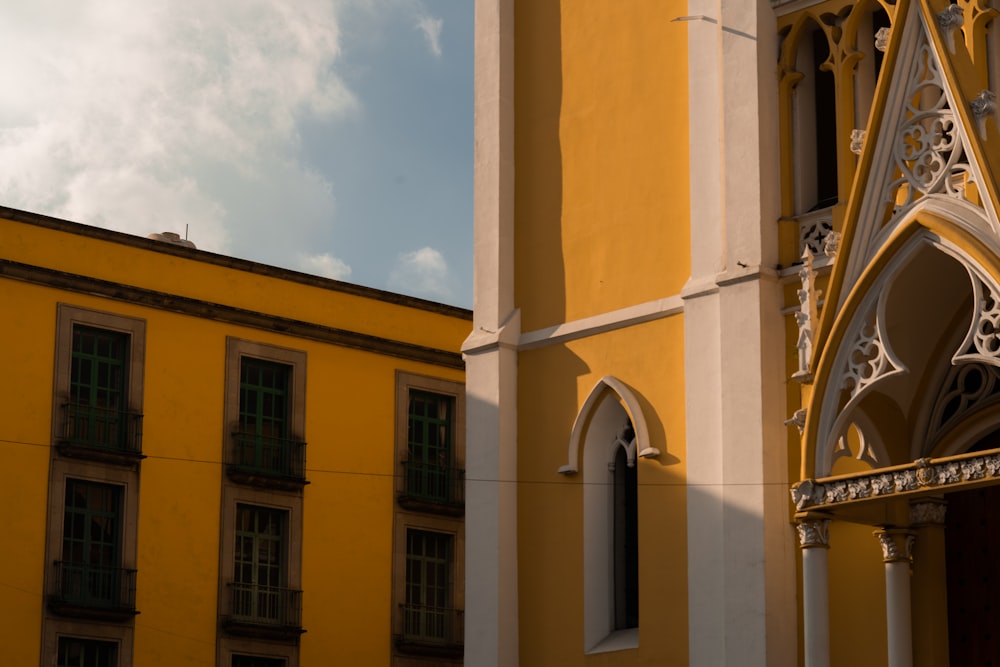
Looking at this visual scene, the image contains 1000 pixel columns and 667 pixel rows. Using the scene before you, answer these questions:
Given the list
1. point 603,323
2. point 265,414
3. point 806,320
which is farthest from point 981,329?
point 265,414

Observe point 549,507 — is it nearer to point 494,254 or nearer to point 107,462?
point 494,254

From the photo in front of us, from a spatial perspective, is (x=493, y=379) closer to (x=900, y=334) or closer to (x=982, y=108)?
(x=900, y=334)

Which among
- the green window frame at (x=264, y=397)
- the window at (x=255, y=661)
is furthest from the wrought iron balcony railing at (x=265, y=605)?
the green window frame at (x=264, y=397)

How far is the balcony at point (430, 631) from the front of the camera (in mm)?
43062

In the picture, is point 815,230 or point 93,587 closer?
point 815,230

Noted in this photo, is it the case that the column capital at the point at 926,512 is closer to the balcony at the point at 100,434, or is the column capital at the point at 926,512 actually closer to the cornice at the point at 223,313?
the balcony at the point at 100,434

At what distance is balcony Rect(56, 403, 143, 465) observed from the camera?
127ft

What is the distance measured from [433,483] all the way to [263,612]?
197 inches

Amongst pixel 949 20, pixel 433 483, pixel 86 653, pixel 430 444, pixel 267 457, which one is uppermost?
pixel 430 444

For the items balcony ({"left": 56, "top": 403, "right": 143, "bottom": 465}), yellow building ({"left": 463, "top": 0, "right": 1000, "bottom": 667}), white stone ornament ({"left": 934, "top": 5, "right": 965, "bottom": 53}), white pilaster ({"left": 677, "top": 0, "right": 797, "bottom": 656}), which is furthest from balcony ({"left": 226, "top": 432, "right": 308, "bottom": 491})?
white stone ornament ({"left": 934, "top": 5, "right": 965, "bottom": 53})

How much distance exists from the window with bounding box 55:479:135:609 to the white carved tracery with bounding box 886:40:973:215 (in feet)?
72.5

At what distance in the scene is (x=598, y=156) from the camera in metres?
25.8

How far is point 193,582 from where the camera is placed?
1582 inches

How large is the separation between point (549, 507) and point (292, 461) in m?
17.0
